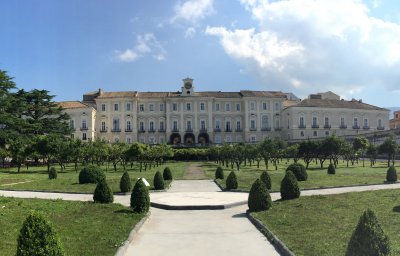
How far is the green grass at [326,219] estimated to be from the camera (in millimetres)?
8055

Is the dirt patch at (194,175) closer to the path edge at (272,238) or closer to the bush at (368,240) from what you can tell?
the path edge at (272,238)

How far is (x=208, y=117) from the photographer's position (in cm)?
7831

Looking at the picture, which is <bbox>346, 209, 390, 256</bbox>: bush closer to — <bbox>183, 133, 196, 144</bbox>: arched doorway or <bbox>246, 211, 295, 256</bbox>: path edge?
<bbox>246, 211, 295, 256</bbox>: path edge

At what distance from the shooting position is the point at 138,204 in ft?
41.7

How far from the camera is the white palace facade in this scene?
77.5 m

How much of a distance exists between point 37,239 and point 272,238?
500 centimetres

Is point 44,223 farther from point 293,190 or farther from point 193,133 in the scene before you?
point 193,133

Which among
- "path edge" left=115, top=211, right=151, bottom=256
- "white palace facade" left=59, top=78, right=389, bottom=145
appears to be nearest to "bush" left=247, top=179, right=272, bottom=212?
"path edge" left=115, top=211, right=151, bottom=256

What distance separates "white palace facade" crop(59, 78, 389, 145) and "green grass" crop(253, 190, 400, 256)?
62.7m

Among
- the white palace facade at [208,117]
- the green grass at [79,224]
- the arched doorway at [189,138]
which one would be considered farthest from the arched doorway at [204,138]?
the green grass at [79,224]

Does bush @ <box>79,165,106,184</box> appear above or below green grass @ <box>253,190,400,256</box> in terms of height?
above

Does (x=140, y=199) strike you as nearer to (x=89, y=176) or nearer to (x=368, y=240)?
→ (x=368, y=240)

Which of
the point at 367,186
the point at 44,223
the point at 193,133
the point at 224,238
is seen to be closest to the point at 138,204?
the point at 224,238

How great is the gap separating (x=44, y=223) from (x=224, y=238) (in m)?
4.69
